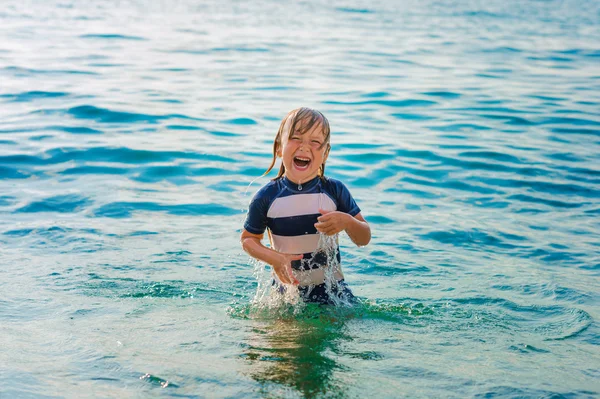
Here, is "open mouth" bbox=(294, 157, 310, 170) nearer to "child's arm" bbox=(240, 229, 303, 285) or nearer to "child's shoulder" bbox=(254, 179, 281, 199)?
"child's shoulder" bbox=(254, 179, 281, 199)

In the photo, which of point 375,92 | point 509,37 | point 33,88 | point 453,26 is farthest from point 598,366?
point 453,26

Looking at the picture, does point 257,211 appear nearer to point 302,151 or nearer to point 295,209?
point 295,209

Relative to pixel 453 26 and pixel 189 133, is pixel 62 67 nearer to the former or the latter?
pixel 189 133

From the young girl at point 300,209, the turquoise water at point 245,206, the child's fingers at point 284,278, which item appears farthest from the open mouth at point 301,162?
the turquoise water at point 245,206

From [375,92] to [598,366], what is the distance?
10.7 metres

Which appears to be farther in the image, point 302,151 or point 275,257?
point 302,151

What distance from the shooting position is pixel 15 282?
19.3 feet

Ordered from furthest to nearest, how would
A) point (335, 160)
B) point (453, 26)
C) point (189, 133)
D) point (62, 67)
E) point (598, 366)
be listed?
1. point (453, 26)
2. point (62, 67)
3. point (189, 133)
4. point (335, 160)
5. point (598, 366)

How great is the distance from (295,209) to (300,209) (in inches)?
1.2

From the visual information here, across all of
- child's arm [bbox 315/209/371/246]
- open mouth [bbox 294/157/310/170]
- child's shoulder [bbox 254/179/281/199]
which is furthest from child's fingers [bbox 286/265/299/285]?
open mouth [bbox 294/157/310/170]

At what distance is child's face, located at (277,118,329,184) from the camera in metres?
4.76

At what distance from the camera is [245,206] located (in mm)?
8453

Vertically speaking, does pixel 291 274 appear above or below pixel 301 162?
below

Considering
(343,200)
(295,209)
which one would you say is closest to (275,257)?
(295,209)
